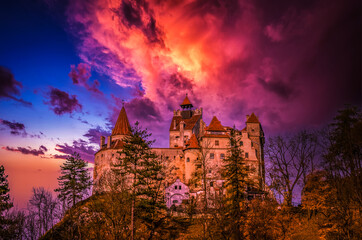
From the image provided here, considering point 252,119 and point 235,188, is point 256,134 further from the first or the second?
point 235,188

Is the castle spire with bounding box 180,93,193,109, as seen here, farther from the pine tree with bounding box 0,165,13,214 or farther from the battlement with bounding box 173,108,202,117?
the pine tree with bounding box 0,165,13,214

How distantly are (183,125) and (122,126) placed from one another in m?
17.0

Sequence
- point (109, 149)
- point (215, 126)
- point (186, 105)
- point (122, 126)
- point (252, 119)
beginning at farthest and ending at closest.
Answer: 1. point (186, 105)
2. point (122, 126)
3. point (109, 149)
4. point (252, 119)
5. point (215, 126)

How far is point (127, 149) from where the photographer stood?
117 feet

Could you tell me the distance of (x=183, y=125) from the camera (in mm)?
81375

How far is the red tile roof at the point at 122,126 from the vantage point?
77750 mm

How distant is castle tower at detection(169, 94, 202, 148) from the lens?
80.7 metres

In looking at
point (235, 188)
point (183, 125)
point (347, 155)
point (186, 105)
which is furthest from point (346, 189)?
point (186, 105)

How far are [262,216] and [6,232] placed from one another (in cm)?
2987

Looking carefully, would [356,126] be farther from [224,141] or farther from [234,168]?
[224,141]

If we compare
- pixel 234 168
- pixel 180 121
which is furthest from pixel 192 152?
pixel 234 168

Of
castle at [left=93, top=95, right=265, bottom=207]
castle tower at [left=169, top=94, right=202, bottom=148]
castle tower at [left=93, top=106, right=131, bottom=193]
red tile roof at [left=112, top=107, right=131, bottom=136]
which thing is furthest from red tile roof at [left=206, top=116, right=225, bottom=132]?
red tile roof at [left=112, top=107, right=131, bottom=136]

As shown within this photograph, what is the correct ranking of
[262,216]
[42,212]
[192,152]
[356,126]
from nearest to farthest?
[262,216] < [356,126] < [42,212] < [192,152]

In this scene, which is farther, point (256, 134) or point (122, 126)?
point (122, 126)
